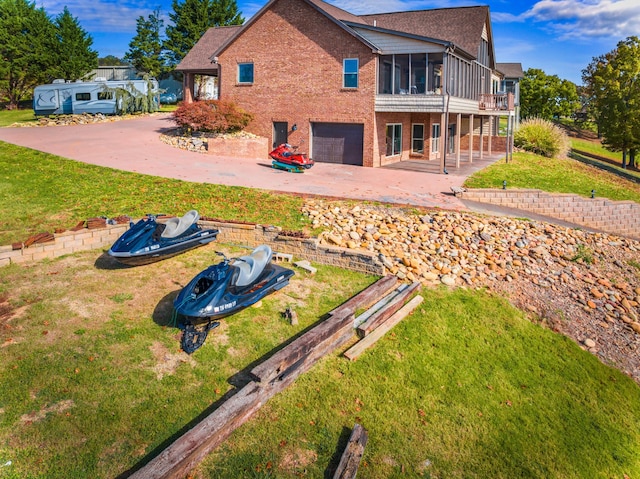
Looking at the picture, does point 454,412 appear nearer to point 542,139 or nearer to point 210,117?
point 210,117

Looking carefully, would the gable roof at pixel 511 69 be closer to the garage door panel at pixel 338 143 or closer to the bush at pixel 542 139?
the bush at pixel 542 139

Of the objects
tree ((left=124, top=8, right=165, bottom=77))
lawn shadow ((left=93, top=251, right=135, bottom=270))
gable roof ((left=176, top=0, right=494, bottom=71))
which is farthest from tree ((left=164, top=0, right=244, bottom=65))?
lawn shadow ((left=93, top=251, right=135, bottom=270))

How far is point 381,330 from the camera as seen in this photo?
9.55 m

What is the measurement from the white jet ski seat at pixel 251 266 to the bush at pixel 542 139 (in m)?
31.6

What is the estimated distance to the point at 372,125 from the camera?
2616 cm

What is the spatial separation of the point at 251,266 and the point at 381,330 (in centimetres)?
280

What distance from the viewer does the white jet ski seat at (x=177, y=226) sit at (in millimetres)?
11359

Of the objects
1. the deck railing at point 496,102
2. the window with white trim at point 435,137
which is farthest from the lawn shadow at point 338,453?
the deck railing at point 496,102

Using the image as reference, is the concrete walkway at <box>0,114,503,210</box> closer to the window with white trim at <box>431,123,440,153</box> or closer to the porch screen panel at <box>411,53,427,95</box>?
the window with white trim at <box>431,123,440,153</box>

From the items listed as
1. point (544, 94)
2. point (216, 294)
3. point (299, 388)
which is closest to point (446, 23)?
point (544, 94)

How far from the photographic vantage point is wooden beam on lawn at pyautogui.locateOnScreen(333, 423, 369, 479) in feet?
19.9

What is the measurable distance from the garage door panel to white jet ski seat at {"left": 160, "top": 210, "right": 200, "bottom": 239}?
1651 centimetres

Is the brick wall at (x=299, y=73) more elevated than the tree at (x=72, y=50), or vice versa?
the tree at (x=72, y=50)

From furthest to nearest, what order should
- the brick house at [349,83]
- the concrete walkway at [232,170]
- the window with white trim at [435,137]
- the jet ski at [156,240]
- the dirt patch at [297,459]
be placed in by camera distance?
the window with white trim at [435,137] → the brick house at [349,83] → the concrete walkway at [232,170] → the jet ski at [156,240] → the dirt patch at [297,459]
